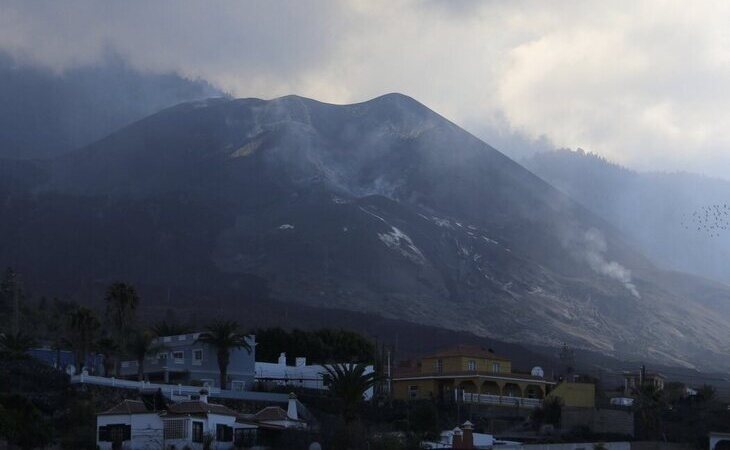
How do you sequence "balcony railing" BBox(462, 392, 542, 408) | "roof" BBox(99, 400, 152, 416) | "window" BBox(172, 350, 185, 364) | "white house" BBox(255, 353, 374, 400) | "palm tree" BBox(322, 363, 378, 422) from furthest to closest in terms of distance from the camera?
"white house" BBox(255, 353, 374, 400) → "window" BBox(172, 350, 185, 364) → "balcony railing" BBox(462, 392, 542, 408) → "palm tree" BBox(322, 363, 378, 422) → "roof" BBox(99, 400, 152, 416)

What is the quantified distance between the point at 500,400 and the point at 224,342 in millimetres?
17271

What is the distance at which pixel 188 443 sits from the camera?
52.8 metres

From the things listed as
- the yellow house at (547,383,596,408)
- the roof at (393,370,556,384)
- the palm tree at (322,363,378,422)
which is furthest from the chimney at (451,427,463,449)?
the roof at (393,370,556,384)

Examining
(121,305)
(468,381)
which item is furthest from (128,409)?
(468,381)

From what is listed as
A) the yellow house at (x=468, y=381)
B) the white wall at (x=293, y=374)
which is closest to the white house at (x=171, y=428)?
the white wall at (x=293, y=374)

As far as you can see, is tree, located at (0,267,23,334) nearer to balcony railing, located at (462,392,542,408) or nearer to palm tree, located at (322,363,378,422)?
balcony railing, located at (462,392,542,408)

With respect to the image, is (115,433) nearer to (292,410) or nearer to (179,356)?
(292,410)

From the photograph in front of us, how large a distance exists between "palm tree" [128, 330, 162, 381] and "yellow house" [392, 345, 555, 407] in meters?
16.2

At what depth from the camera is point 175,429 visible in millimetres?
53438

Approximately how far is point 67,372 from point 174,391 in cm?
718

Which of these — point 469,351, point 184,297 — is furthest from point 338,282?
point 469,351

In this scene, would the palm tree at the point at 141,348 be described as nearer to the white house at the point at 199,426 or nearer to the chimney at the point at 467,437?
the white house at the point at 199,426

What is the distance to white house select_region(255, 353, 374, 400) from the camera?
8388 cm

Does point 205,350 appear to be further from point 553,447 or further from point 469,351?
point 553,447
